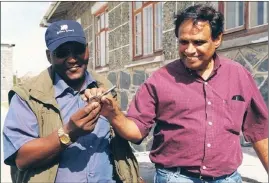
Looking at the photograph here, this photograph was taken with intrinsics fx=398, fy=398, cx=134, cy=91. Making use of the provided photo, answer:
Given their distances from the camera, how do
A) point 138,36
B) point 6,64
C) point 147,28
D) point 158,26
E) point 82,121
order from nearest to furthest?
point 82,121
point 158,26
point 147,28
point 138,36
point 6,64

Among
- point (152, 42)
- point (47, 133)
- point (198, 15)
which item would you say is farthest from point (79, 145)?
point (152, 42)

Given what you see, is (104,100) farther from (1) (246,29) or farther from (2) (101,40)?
(2) (101,40)

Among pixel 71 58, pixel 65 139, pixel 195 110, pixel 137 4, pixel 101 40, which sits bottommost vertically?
pixel 65 139

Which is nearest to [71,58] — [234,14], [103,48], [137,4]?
[234,14]

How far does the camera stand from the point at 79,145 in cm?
183

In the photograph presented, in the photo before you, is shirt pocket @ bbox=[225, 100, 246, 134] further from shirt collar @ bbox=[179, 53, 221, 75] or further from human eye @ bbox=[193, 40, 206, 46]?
human eye @ bbox=[193, 40, 206, 46]

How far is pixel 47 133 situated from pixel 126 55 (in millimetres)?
6628

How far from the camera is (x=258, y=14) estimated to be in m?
4.31

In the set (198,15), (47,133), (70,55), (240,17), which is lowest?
(47,133)

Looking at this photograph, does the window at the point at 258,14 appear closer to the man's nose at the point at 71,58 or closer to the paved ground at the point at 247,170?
the paved ground at the point at 247,170

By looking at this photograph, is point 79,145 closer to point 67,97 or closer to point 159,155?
point 67,97

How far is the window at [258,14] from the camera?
4215mm

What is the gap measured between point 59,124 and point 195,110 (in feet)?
2.13

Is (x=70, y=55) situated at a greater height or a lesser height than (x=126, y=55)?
lesser
